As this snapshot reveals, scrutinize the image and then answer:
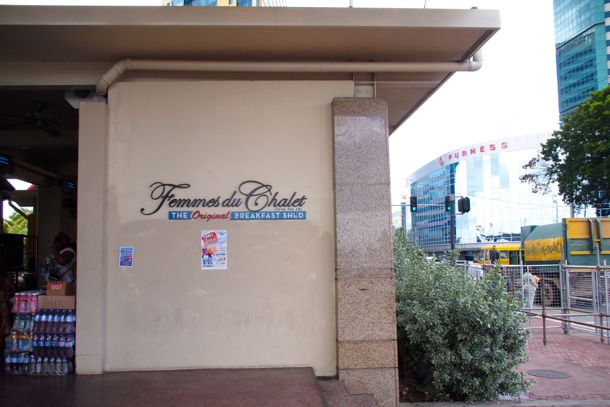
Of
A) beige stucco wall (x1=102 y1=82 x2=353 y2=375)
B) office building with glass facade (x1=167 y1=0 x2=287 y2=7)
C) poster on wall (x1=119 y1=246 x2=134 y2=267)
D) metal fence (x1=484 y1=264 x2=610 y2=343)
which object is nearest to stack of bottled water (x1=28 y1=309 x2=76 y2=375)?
beige stucco wall (x1=102 y1=82 x2=353 y2=375)

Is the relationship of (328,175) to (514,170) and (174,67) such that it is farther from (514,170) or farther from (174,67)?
(514,170)

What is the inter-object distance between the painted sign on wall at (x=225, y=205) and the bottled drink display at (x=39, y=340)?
5.75 feet

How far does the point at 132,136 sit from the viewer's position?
22.5 ft

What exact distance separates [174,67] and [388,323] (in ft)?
13.6

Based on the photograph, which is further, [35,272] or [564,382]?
[35,272]

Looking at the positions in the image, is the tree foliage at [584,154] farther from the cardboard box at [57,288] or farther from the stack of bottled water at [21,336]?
the stack of bottled water at [21,336]

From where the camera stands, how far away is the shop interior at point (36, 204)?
Answer: 671cm

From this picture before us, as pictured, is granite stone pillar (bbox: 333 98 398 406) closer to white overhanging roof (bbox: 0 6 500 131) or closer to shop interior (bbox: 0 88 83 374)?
white overhanging roof (bbox: 0 6 500 131)

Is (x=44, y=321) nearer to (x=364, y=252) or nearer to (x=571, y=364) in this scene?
(x=364, y=252)

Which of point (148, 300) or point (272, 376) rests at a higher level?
point (148, 300)

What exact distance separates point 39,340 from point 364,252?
165 inches

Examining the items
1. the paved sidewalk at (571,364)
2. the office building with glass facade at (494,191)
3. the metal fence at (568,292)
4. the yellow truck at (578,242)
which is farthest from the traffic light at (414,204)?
the office building with glass facade at (494,191)

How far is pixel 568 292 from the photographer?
12.9m

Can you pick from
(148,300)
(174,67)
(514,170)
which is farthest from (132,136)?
(514,170)
